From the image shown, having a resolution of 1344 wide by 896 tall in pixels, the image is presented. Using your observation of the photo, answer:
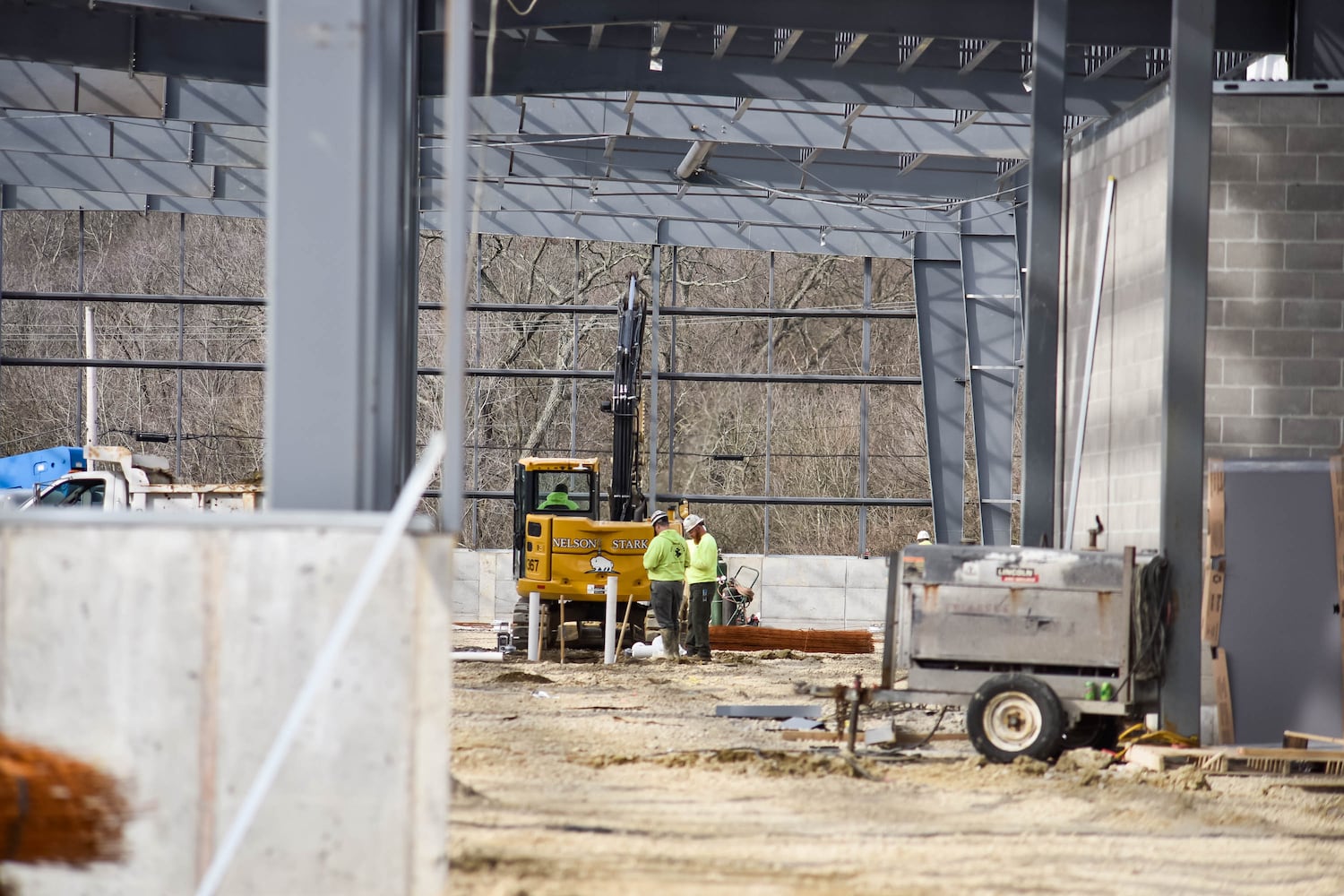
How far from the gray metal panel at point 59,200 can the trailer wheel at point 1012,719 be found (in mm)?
23882

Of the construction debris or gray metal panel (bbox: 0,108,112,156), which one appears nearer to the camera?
the construction debris

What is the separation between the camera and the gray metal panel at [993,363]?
1133 inches

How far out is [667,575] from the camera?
68.5ft

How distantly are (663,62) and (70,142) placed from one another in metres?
11.8

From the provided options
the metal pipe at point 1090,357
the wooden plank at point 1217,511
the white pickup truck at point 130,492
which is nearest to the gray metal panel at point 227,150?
the white pickup truck at point 130,492

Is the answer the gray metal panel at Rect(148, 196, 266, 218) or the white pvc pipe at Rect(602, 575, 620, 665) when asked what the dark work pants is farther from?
the gray metal panel at Rect(148, 196, 266, 218)

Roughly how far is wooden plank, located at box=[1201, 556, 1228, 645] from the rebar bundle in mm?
9237

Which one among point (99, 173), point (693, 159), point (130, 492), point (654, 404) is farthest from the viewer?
point (654, 404)

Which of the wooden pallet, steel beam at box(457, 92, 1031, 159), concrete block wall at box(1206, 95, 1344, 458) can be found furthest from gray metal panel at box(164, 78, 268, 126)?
the wooden pallet

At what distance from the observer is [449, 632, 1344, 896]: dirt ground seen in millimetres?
7434

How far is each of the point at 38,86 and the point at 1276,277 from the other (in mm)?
15883

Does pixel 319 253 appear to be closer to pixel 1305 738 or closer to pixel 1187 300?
pixel 1187 300

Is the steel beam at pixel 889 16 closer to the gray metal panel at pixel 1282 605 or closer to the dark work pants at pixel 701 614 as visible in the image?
the gray metal panel at pixel 1282 605

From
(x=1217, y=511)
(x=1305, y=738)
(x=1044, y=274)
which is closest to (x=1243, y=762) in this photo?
(x=1305, y=738)
